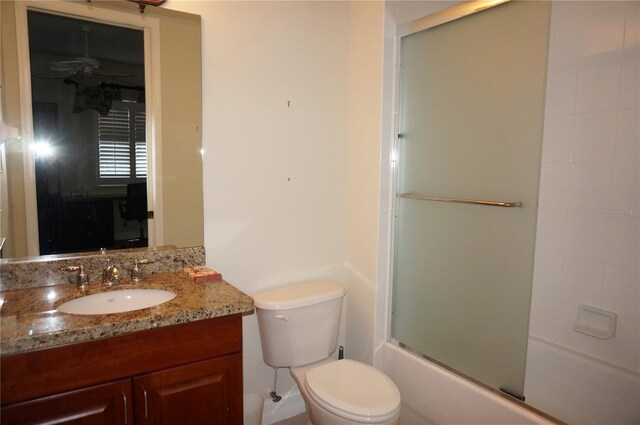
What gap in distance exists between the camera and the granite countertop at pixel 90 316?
3.36 feet

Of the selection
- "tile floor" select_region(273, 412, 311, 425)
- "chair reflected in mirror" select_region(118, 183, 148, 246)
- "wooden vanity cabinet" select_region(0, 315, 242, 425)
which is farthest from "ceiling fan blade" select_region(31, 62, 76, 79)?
"tile floor" select_region(273, 412, 311, 425)

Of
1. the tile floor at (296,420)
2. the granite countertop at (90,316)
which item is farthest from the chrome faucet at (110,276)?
the tile floor at (296,420)

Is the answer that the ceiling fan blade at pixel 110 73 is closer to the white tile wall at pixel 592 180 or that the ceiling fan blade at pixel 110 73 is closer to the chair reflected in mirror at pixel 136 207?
the chair reflected in mirror at pixel 136 207

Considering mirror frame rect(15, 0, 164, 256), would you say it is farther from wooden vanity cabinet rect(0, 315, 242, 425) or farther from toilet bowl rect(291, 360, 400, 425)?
toilet bowl rect(291, 360, 400, 425)

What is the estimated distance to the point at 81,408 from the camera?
110 cm

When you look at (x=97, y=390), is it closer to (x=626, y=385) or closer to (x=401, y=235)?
(x=401, y=235)

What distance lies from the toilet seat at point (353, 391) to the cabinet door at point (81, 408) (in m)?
0.68

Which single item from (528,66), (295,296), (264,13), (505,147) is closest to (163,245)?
(295,296)

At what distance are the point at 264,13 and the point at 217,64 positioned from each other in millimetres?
354

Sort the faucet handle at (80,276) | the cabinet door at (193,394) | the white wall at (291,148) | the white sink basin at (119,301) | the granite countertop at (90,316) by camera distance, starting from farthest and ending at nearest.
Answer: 1. the white wall at (291,148)
2. the faucet handle at (80,276)
3. the white sink basin at (119,301)
4. the cabinet door at (193,394)
5. the granite countertop at (90,316)

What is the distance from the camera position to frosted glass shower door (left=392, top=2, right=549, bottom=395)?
67.4 inches

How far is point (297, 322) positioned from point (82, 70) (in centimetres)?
132

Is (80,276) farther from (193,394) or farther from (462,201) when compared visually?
(462,201)

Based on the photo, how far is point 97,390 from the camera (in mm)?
1116
